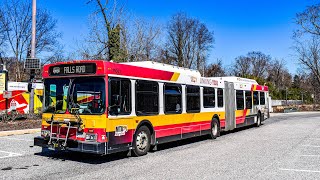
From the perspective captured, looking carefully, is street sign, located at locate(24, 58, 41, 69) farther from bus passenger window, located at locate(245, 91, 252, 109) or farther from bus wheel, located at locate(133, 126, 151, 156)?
bus passenger window, located at locate(245, 91, 252, 109)

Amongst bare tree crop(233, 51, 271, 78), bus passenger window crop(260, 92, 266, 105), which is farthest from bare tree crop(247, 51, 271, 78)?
bus passenger window crop(260, 92, 266, 105)

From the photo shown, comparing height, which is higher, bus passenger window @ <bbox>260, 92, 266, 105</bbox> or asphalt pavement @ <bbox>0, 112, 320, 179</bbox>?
bus passenger window @ <bbox>260, 92, 266, 105</bbox>

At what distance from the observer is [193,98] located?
42.0 feet

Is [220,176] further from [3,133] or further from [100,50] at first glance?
[100,50]

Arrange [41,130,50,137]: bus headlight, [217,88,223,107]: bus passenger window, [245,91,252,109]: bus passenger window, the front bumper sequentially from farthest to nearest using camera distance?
[245,91,252,109]: bus passenger window → [217,88,223,107]: bus passenger window → [41,130,50,137]: bus headlight → the front bumper

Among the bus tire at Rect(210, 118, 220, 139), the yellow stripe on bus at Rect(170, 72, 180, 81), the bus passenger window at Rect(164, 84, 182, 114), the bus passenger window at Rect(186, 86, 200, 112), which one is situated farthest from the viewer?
the bus tire at Rect(210, 118, 220, 139)

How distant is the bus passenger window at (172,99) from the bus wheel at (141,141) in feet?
4.26

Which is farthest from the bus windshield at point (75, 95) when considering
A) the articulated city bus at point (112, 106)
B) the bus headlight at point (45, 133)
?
the bus headlight at point (45, 133)

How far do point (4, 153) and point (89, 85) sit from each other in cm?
414

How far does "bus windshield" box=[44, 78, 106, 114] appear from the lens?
8.42 metres

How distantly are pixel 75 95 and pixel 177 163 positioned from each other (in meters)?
3.32

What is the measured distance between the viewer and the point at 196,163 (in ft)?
28.1

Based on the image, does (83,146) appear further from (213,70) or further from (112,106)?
(213,70)

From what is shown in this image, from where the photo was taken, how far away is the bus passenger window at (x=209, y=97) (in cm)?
1379
